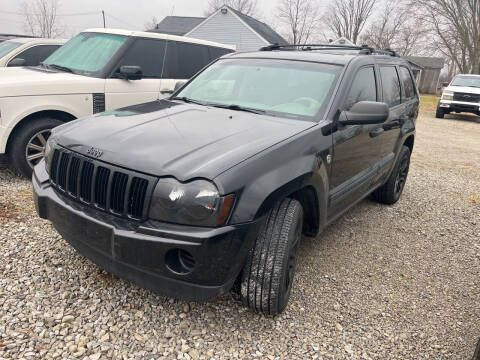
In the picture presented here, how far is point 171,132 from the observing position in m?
2.53

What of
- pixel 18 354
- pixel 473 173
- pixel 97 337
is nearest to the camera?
pixel 18 354

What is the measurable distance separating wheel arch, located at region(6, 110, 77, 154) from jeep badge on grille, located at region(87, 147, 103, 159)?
97.8 inches

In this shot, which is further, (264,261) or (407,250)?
(407,250)

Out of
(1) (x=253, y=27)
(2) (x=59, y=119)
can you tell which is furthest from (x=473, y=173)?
(1) (x=253, y=27)

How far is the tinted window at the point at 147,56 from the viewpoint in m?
5.09

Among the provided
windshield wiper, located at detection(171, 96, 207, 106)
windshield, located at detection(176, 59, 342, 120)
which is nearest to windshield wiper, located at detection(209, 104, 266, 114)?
windshield, located at detection(176, 59, 342, 120)

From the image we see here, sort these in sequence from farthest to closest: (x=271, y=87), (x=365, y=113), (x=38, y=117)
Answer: (x=38, y=117) → (x=271, y=87) → (x=365, y=113)

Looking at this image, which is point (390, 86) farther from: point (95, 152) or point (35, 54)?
point (35, 54)

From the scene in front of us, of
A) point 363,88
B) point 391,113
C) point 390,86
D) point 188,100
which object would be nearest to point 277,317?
point 188,100

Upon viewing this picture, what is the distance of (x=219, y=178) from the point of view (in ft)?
6.53

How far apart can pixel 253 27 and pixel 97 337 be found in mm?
27056

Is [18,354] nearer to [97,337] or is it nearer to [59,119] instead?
[97,337]

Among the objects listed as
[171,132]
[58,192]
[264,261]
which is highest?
[171,132]

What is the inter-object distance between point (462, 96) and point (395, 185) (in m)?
12.9
